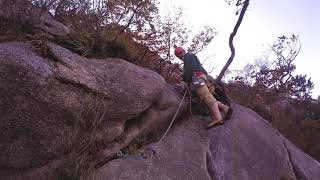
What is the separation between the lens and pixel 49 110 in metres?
7.59

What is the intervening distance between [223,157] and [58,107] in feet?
14.9

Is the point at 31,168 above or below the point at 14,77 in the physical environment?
below

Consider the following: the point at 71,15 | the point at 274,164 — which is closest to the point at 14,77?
the point at 71,15

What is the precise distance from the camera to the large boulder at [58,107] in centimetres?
729

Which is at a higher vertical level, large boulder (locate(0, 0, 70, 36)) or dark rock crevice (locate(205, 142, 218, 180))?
large boulder (locate(0, 0, 70, 36))

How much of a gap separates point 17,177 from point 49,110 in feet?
4.59

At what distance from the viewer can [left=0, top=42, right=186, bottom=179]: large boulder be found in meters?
7.29

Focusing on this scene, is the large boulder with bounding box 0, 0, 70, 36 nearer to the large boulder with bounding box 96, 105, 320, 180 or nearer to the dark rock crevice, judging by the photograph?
the large boulder with bounding box 96, 105, 320, 180

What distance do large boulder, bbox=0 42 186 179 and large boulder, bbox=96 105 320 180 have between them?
0.77 m

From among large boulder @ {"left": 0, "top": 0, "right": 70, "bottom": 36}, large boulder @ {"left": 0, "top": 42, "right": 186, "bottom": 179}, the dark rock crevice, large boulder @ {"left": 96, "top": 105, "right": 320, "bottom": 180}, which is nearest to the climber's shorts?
large boulder @ {"left": 96, "top": 105, "right": 320, "bottom": 180}

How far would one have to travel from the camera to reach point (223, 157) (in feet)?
33.1

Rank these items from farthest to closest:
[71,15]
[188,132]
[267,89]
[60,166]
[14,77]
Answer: [267,89]
[71,15]
[188,132]
[60,166]
[14,77]

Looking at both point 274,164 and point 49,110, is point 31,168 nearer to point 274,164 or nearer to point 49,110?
point 49,110

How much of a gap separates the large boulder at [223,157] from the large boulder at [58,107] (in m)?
0.77
